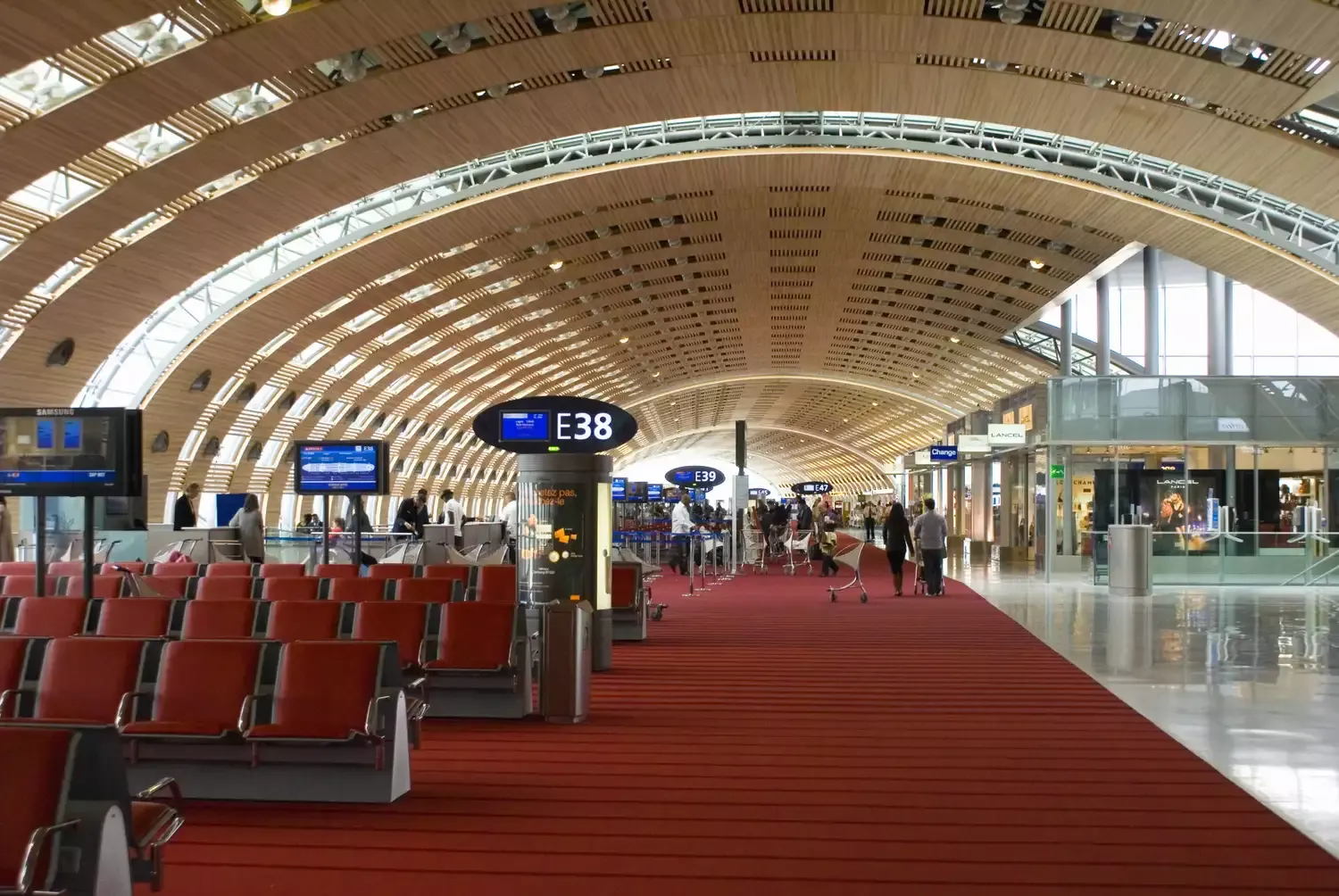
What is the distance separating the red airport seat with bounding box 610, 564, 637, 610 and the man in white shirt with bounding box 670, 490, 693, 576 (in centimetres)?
1060

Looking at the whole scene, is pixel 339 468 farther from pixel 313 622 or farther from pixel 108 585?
pixel 313 622

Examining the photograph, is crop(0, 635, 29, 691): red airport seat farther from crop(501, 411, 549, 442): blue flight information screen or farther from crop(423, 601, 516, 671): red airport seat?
crop(501, 411, 549, 442): blue flight information screen

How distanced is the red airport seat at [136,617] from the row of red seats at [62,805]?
5.37 m

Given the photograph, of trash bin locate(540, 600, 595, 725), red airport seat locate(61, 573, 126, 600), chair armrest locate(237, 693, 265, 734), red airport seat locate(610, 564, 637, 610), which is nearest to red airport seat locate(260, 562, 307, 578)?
red airport seat locate(61, 573, 126, 600)

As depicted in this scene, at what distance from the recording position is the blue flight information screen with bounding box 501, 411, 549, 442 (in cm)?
1158

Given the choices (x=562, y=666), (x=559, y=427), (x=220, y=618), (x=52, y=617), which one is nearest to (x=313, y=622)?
(x=220, y=618)

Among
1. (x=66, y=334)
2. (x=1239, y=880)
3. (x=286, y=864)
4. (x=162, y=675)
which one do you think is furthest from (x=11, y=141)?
(x=1239, y=880)

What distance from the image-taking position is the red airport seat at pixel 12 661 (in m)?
6.64

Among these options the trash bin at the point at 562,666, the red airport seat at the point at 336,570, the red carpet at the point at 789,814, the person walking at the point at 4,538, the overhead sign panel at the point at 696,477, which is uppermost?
the overhead sign panel at the point at 696,477

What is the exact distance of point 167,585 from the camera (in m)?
12.4

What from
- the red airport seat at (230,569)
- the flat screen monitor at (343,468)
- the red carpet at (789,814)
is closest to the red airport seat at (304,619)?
the red carpet at (789,814)

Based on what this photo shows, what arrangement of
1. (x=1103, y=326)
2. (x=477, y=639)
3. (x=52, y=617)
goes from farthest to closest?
(x=1103, y=326) < (x=52, y=617) < (x=477, y=639)

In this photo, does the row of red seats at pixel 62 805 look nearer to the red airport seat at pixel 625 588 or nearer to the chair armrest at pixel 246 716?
the chair armrest at pixel 246 716

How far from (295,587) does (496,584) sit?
5.99 feet
